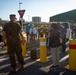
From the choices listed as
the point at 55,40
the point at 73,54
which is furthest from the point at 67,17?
the point at 73,54

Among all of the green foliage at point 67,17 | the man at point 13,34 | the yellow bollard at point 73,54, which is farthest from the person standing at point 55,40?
the green foliage at point 67,17

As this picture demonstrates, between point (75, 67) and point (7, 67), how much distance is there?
291cm

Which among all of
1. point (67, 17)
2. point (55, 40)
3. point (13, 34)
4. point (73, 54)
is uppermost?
point (67, 17)

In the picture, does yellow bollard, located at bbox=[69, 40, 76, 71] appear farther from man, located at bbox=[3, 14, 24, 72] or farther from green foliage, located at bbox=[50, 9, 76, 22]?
green foliage, located at bbox=[50, 9, 76, 22]

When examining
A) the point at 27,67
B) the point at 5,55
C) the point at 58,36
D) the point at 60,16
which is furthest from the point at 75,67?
the point at 60,16

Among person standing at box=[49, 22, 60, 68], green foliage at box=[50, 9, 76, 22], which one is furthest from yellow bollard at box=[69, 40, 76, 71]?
green foliage at box=[50, 9, 76, 22]

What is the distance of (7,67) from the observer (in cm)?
886

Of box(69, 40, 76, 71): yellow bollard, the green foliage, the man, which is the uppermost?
the green foliage

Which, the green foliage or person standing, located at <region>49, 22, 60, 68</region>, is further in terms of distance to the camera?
the green foliage

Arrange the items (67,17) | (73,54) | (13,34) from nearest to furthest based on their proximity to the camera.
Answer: (13,34), (73,54), (67,17)

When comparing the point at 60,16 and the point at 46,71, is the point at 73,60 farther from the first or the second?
the point at 60,16

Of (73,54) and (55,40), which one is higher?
(55,40)

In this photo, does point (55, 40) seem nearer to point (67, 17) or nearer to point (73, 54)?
point (73, 54)

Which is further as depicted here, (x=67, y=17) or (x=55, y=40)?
(x=67, y=17)
